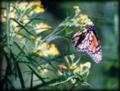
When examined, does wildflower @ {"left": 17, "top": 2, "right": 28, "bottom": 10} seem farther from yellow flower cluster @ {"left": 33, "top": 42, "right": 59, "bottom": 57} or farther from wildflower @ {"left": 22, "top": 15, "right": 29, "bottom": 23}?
yellow flower cluster @ {"left": 33, "top": 42, "right": 59, "bottom": 57}

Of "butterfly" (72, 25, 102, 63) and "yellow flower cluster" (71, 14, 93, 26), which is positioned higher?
"yellow flower cluster" (71, 14, 93, 26)

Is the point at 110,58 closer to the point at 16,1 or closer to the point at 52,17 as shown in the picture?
the point at 52,17

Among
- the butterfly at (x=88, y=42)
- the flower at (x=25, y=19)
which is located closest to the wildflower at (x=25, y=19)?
the flower at (x=25, y=19)

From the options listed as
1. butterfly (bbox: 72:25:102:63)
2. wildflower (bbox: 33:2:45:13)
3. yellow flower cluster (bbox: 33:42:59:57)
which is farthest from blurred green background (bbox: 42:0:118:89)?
butterfly (bbox: 72:25:102:63)

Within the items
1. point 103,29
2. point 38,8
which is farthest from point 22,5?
point 103,29

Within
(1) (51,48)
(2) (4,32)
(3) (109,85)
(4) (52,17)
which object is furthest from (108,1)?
(2) (4,32)

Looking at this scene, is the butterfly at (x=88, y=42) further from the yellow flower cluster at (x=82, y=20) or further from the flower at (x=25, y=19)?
the flower at (x=25, y=19)

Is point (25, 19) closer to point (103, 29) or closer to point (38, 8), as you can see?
point (38, 8)
